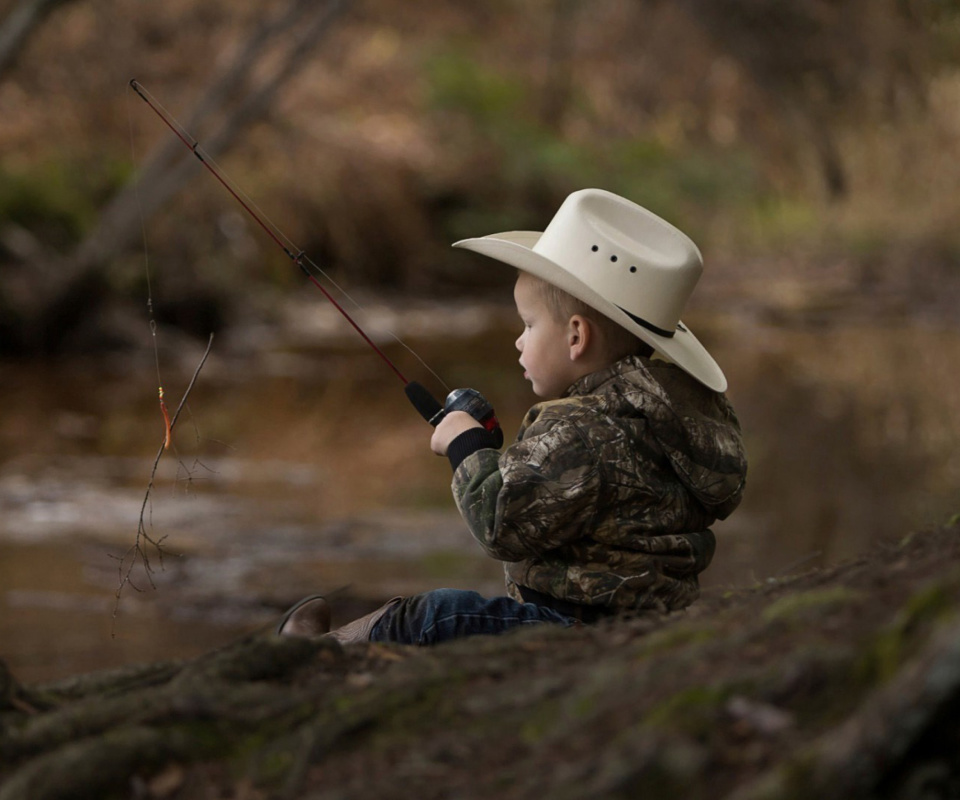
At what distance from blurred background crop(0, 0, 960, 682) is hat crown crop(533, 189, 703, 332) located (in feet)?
1.30

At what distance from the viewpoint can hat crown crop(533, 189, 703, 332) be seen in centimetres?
282

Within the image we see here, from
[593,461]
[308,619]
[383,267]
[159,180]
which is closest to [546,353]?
[593,461]

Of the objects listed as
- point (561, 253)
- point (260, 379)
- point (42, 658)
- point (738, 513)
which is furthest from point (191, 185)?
point (561, 253)

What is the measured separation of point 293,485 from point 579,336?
4784mm

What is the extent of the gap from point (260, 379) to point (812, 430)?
14.4ft

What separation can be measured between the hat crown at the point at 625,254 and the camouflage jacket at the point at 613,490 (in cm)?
14

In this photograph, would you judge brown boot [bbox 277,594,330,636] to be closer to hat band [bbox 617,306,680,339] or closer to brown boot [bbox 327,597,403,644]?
brown boot [bbox 327,597,403,644]

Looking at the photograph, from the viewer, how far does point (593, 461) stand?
103 inches

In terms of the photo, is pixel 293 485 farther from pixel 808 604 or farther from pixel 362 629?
pixel 808 604

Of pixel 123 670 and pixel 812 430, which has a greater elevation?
pixel 812 430

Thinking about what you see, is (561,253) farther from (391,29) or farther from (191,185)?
(391,29)

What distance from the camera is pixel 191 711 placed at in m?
1.82

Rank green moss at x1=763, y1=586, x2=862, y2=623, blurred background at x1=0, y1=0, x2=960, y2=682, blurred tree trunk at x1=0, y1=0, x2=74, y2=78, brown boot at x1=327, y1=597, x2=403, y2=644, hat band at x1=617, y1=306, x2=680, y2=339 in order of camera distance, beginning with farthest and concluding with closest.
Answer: blurred tree trunk at x1=0, y1=0, x2=74, y2=78 < blurred background at x1=0, y1=0, x2=960, y2=682 < hat band at x1=617, y1=306, x2=680, y2=339 < brown boot at x1=327, y1=597, x2=403, y2=644 < green moss at x1=763, y1=586, x2=862, y2=623

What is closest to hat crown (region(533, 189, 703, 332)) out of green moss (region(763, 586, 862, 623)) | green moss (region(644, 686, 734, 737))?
green moss (region(763, 586, 862, 623))
